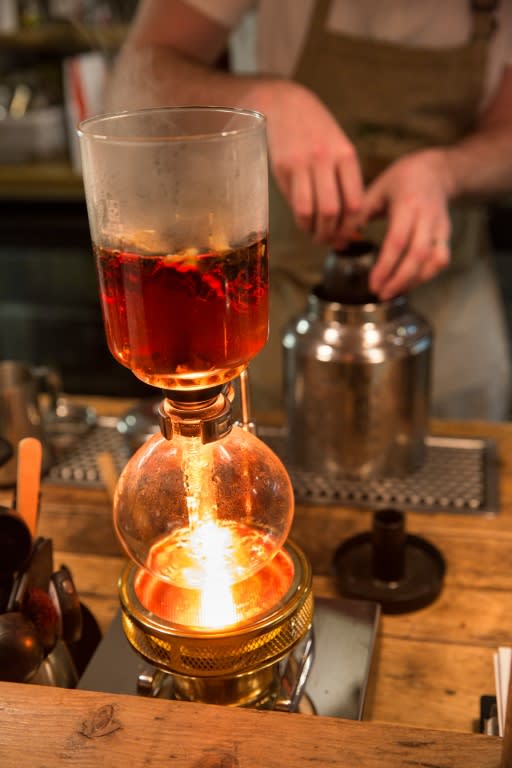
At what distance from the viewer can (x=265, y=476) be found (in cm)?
75

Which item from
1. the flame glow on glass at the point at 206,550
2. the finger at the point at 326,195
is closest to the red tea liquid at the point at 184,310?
the flame glow on glass at the point at 206,550

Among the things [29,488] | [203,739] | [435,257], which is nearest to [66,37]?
[435,257]

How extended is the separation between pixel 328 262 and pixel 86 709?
2.53 feet

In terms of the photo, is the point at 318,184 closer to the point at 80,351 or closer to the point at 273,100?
the point at 273,100

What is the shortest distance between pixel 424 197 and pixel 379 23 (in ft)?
1.86

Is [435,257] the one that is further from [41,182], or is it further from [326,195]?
[41,182]

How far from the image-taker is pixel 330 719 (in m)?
0.60

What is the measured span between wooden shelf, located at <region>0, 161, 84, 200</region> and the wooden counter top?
1.71 m

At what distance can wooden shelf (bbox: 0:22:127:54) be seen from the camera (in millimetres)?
3012

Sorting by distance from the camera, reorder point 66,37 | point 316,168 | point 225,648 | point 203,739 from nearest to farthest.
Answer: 1. point 203,739
2. point 225,648
3. point 316,168
4. point 66,37

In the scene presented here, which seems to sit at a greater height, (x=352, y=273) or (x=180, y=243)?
(x=180, y=243)

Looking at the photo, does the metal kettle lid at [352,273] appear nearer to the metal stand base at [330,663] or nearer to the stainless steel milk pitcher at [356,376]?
the stainless steel milk pitcher at [356,376]

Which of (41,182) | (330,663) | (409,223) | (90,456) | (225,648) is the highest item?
(409,223)

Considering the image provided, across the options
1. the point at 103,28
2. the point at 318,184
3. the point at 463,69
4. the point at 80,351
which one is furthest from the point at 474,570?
the point at 103,28
